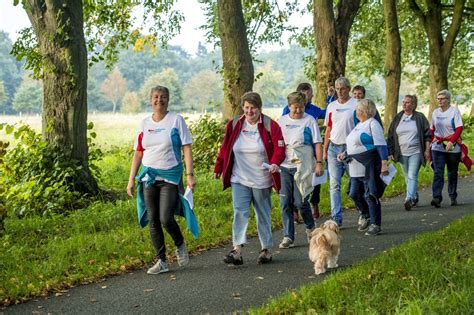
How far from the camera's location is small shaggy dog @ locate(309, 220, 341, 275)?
23.8 feet

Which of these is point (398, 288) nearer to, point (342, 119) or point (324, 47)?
point (342, 119)

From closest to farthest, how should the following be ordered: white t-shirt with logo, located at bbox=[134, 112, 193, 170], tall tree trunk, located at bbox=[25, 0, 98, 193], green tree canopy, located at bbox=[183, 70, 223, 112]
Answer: white t-shirt with logo, located at bbox=[134, 112, 193, 170]
tall tree trunk, located at bbox=[25, 0, 98, 193]
green tree canopy, located at bbox=[183, 70, 223, 112]

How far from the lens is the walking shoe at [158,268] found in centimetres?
764

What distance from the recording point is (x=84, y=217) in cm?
1058

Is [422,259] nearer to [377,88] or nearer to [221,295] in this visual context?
[221,295]

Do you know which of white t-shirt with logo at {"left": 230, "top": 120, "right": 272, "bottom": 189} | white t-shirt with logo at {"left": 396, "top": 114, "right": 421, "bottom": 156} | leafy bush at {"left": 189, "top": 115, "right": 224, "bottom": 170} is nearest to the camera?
white t-shirt with logo at {"left": 230, "top": 120, "right": 272, "bottom": 189}

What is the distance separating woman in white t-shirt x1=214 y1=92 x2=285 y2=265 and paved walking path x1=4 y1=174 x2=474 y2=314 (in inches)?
14.2

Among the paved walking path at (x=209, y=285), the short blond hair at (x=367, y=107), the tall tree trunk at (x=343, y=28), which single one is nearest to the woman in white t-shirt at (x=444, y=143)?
the paved walking path at (x=209, y=285)

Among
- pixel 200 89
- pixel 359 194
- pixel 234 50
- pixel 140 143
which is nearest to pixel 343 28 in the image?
pixel 234 50

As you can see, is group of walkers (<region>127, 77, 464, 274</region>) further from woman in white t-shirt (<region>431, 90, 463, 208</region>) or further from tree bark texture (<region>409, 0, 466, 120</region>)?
tree bark texture (<region>409, 0, 466, 120</region>)

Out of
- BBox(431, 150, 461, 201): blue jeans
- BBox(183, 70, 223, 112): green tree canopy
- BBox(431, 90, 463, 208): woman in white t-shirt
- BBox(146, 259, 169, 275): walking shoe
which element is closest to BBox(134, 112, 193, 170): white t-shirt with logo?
BBox(146, 259, 169, 275): walking shoe

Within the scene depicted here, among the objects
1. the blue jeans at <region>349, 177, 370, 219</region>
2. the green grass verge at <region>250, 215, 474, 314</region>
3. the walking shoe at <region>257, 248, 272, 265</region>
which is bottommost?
the walking shoe at <region>257, 248, 272, 265</region>

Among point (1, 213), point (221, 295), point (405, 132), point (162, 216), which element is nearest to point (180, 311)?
point (221, 295)

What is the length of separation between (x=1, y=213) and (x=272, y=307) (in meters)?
4.05
